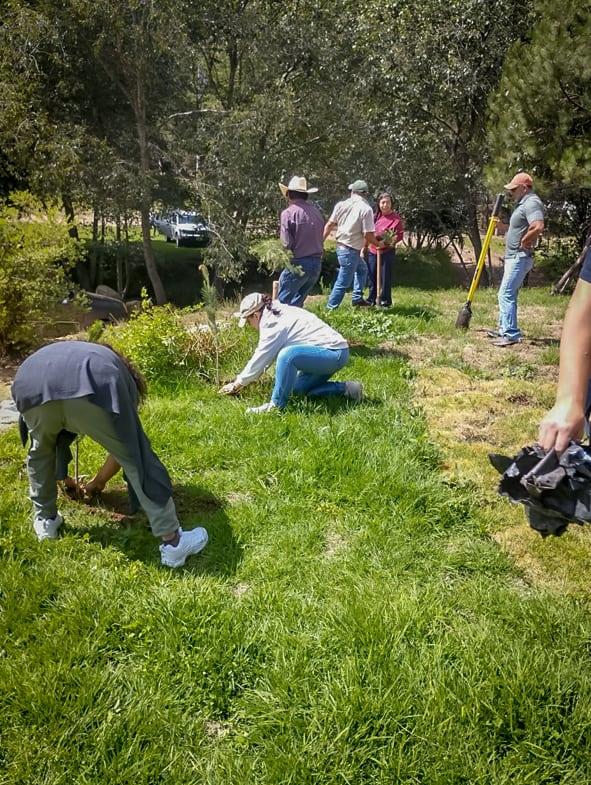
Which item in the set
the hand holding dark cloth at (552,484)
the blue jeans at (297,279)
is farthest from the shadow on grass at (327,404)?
the hand holding dark cloth at (552,484)

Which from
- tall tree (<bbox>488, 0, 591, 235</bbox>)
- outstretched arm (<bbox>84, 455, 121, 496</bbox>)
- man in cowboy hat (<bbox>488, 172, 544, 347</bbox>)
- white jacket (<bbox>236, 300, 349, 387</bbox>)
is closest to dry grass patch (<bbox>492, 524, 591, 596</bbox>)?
white jacket (<bbox>236, 300, 349, 387</bbox>)

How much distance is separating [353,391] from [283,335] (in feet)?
2.69

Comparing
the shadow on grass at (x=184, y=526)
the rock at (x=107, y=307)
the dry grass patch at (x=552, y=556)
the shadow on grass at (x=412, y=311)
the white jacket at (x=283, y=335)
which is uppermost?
the white jacket at (x=283, y=335)

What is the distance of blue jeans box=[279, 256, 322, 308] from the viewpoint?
21.6 feet

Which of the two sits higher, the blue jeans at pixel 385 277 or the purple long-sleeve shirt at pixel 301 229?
the purple long-sleeve shirt at pixel 301 229

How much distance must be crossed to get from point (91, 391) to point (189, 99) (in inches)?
646

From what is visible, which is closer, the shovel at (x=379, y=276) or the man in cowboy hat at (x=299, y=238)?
the man in cowboy hat at (x=299, y=238)

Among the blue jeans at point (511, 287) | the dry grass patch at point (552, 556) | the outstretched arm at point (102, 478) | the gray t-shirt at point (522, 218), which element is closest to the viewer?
the dry grass patch at point (552, 556)

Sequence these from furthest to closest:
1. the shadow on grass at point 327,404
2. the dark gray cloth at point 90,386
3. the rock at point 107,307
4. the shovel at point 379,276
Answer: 1. the rock at point 107,307
2. the shovel at point 379,276
3. the shadow on grass at point 327,404
4. the dark gray cloth at point 90,386

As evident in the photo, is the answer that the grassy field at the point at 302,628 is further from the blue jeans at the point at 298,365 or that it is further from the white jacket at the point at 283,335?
the white jacket at the point at 283,335

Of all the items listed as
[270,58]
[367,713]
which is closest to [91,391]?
[367,713]

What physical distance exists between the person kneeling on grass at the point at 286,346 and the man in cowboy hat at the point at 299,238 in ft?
5.83

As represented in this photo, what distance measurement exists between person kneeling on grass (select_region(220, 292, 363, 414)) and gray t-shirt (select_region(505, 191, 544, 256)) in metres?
3.32

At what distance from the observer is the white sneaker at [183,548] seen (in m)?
3.04
